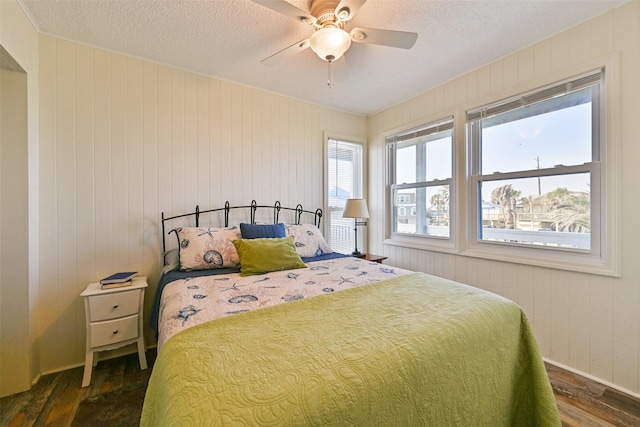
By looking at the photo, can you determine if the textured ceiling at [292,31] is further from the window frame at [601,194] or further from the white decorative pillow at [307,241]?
the white decorative pillow at [307,241]

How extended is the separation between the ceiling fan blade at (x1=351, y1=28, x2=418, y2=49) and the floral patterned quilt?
1.54 m

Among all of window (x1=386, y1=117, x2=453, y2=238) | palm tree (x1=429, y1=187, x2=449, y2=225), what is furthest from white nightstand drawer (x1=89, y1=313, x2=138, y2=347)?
palm tree (x1=429, y1=187, x2=449, y2=225)

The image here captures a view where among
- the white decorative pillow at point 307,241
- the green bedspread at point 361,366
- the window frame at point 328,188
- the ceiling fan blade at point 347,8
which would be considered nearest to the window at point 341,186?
the window frame at point 328,188

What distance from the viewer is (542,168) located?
7.24 feet

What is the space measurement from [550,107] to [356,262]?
2.05 metres

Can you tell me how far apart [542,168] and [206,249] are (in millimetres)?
2865

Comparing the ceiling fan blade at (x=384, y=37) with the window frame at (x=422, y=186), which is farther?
the window frame at (x=422, y=186)

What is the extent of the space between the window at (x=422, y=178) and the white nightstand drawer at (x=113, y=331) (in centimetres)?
290

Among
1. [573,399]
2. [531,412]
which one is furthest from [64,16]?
[573,399]

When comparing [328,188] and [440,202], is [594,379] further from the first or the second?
[328,188]

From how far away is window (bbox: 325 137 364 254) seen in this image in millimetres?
3541

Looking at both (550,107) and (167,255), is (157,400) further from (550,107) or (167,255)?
(550,107)

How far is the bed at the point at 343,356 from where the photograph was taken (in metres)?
0.74

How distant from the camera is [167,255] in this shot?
237cm
